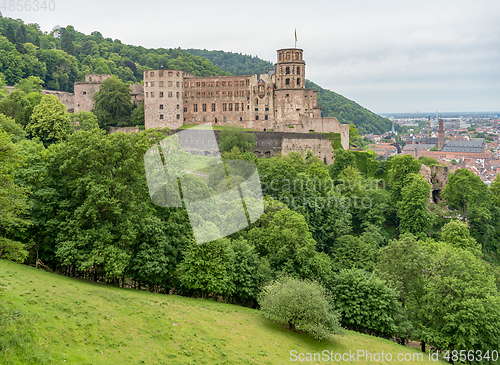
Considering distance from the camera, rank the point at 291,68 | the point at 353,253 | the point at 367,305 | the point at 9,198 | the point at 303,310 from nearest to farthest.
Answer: the point at 9,198 < the point at 303,310 < the point at 367,305 < the point at 353,253 < the point at 291,68

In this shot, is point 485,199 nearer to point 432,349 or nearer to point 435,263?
point 435,263

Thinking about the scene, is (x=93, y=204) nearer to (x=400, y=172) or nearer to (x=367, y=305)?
(x=367, y=305)

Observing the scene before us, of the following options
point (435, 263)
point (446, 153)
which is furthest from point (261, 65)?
point (435, 263)

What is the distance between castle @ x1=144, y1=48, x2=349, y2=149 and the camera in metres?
72.3

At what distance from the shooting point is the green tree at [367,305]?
31.8m

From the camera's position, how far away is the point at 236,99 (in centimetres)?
7600

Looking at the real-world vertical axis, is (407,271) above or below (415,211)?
below

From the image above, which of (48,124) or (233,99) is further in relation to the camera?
(233,99)

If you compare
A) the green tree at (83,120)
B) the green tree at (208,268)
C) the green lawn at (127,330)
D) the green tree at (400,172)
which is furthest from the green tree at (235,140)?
the green lawn at (127,330)

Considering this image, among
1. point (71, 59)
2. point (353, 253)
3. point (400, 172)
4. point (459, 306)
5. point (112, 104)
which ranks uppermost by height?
point (71, 59)

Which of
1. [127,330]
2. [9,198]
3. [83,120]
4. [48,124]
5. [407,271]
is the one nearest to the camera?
[127,330]

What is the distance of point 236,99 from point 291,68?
10.8m

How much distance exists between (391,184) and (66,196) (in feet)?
141

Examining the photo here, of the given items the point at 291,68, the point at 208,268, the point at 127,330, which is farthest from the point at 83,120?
the point at 127,330
